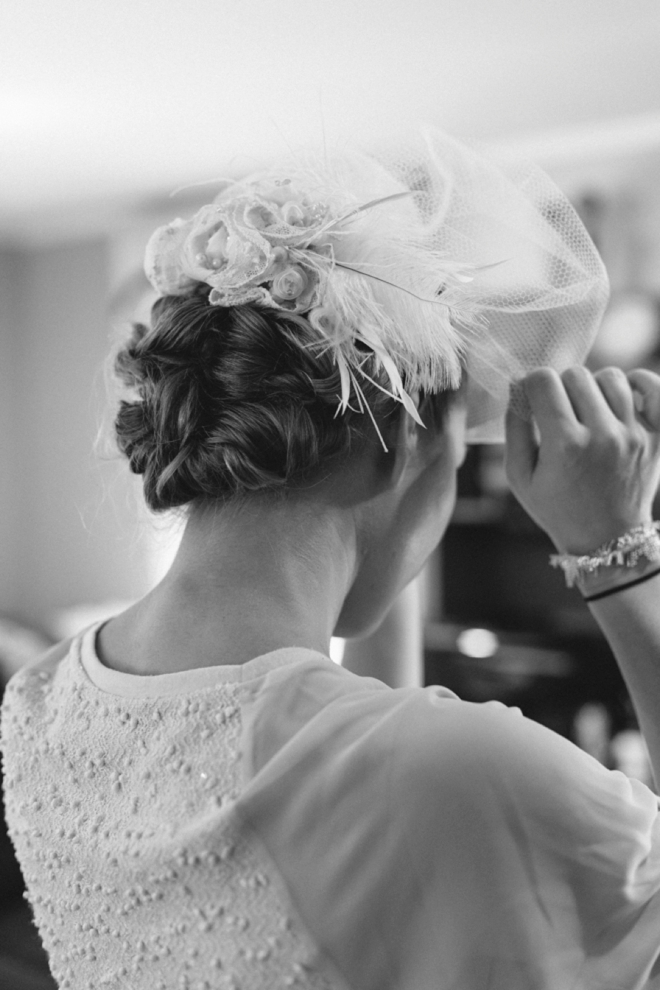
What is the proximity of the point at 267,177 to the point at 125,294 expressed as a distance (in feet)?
12.6

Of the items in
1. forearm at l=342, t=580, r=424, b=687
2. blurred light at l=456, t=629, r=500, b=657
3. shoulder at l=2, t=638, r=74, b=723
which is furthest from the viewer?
blurred light at l=456, t=629, r=500, b=657

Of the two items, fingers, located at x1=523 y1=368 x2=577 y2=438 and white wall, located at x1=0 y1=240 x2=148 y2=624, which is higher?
fingers, located at x1=523 y1=368 x2=577 y2=438

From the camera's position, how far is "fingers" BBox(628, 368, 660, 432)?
31.9 inches

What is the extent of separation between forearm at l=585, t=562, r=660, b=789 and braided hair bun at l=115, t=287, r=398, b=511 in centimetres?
25

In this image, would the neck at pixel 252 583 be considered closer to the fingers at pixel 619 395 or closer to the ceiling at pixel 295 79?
the fingers at pixel 619 395

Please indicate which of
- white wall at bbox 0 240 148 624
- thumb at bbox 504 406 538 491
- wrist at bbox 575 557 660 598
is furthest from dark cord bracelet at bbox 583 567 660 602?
white wall at bbox 0 240 148 624

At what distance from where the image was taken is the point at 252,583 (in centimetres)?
65

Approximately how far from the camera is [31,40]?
242 cm

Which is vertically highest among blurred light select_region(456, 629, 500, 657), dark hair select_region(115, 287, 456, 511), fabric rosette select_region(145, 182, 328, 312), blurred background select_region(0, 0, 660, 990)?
fabric rosette select_region(145, 182, 328, 312)

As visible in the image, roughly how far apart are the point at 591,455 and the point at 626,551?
0.08 m

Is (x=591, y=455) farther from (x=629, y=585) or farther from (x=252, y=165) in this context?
(x=252, y=165)

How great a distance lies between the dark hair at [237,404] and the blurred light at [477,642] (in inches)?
128

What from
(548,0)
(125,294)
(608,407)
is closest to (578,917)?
(608,407)

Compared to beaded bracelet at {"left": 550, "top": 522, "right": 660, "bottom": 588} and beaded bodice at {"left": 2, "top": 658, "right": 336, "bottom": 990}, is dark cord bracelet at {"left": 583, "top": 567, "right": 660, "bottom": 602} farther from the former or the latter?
beaded bodice at {"left": 2, "top": 658, "right": 336, "bottom": 990}
